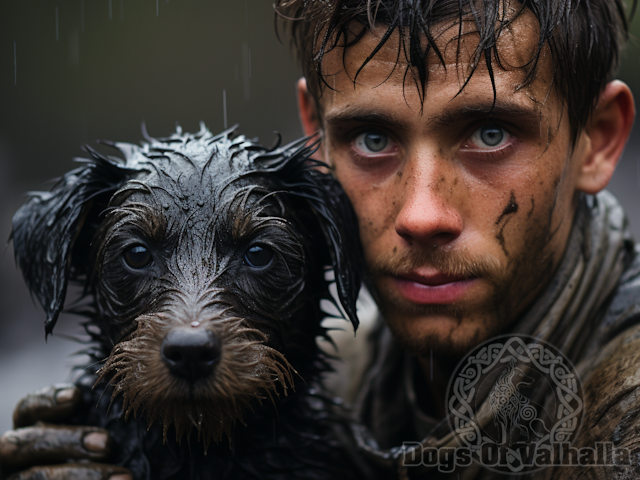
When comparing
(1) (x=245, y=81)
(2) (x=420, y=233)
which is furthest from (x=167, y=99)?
(2) (x=420, y=233)

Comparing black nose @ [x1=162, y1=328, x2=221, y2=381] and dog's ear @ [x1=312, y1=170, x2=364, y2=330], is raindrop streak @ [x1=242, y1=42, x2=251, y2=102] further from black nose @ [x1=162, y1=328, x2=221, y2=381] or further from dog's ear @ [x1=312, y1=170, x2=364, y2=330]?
black nose @ [x1=162, y1=328, x2=221, y2=381]

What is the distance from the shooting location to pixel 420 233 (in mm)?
2545

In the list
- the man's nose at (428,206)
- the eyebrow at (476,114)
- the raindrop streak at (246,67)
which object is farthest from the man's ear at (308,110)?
the raindrop streak at (246,67)

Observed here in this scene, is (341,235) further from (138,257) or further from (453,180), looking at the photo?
(138,257)

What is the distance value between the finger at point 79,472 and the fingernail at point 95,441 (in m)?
0.07

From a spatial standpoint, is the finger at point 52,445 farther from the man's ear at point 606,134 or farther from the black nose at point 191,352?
the man's ear at point 606,134

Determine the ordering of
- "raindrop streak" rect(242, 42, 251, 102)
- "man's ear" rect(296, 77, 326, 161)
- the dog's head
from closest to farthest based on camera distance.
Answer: the dog's head, "man's ear" rect(296, 77, 326, 161), "raindrop streak" rect(242, 42, 251, 102)

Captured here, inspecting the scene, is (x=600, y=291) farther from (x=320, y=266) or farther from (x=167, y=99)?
(x=167, y=99)

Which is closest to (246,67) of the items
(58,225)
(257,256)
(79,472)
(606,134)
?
(606,134)

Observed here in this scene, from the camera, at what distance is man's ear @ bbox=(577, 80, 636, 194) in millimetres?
3057

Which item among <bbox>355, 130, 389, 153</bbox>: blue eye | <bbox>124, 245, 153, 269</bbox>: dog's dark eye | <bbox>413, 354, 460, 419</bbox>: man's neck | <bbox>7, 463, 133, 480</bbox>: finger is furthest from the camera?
<bbox>413, 354, 460, 419</bbox>: man's neck

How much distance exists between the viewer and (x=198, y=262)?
2395mm

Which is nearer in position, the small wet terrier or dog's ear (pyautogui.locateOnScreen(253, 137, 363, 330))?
the small wet terrier

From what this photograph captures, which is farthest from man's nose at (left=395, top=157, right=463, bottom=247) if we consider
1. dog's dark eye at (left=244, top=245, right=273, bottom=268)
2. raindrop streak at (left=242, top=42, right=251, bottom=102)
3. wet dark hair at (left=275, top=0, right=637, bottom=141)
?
raindrop streak at (left=242, top=42, right=251, bottom=102)
